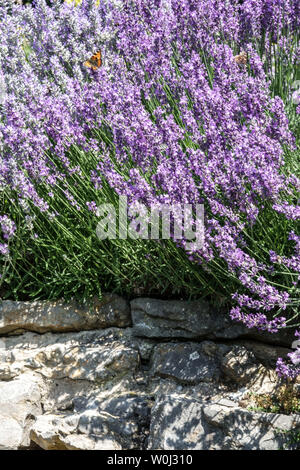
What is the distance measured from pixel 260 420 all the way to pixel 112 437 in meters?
0.69

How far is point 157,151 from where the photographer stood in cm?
302

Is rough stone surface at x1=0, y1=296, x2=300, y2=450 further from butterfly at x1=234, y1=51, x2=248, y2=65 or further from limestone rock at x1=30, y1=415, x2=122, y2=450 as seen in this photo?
butterfly at x1=234, y1=51, x2=248, y2=65

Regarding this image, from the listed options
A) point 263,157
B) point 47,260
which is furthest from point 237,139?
point 47,260

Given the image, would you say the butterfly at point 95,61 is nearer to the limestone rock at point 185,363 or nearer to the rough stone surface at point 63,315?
the rough stone surface at point 63,315

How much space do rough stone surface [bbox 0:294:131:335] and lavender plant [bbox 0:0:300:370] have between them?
84 millimetres

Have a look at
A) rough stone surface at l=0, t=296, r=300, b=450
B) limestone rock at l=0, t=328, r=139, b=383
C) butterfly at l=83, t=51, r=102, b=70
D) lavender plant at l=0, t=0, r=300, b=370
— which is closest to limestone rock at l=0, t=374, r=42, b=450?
rough stone surface at l=0, t=296, r=300, b=450

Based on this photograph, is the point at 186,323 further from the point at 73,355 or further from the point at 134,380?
the point at 73,355

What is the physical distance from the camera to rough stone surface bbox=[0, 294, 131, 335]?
3650mm

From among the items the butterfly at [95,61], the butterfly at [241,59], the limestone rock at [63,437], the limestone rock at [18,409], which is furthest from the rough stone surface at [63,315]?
the butterfly at [241,59]

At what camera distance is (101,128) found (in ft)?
12.5

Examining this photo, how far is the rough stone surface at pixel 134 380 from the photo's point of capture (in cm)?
284

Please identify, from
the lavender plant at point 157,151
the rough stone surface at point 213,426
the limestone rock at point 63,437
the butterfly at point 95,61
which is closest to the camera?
the rough stone surface at point 213,426

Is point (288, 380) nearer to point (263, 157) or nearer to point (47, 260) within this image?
point (263, 157)

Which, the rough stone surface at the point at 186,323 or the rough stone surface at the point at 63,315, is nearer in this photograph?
the rough stone surface at the point at 186,323
